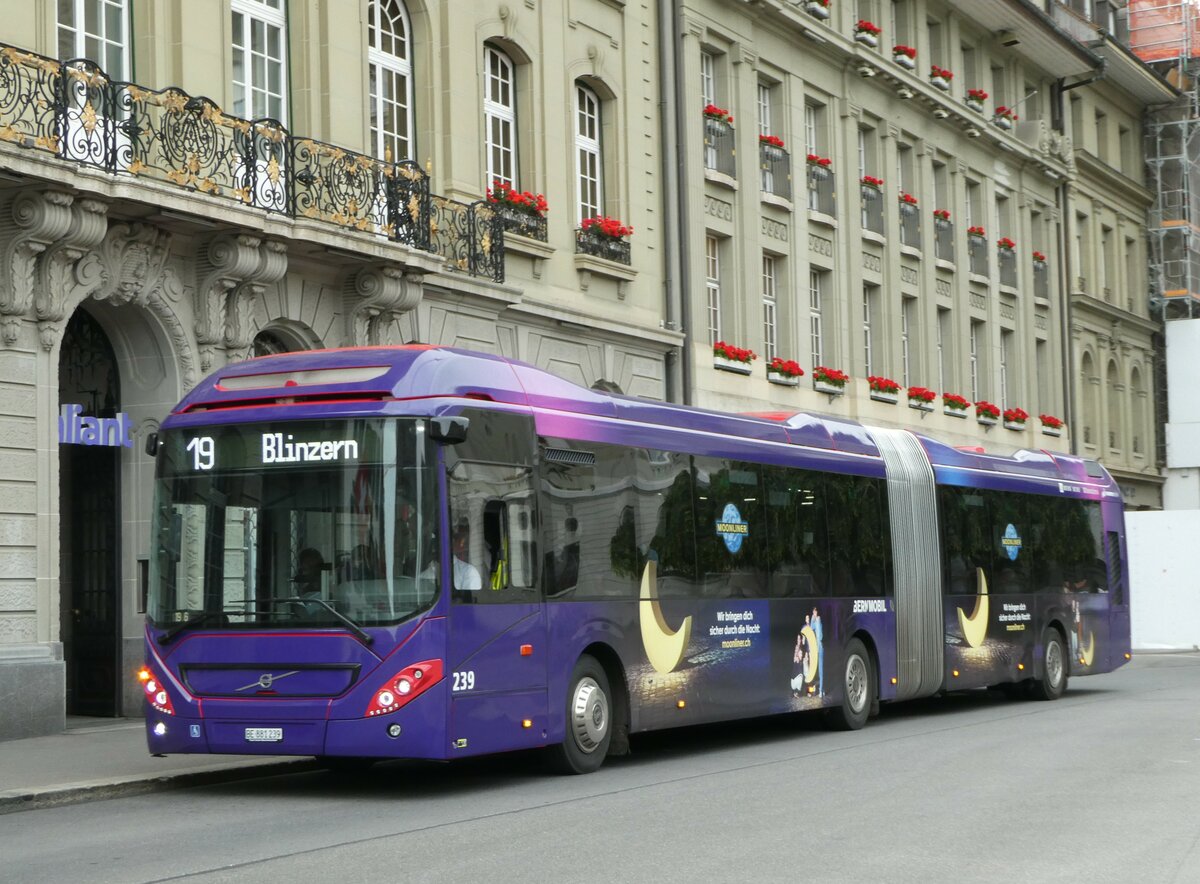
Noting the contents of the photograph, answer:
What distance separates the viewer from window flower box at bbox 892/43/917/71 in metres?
38.8

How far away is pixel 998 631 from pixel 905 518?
9.19 feet

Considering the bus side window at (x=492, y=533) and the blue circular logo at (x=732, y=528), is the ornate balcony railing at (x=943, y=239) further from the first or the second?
the bus side window at (x=492, y=533)

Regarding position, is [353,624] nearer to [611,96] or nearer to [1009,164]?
[611,96]

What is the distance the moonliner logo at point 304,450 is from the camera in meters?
12.8

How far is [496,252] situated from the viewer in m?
24.2

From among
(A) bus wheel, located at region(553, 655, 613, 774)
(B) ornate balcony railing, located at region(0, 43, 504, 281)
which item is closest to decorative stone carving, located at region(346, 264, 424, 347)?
(B) ornate balcony railing, located at region(0, 43, 504, 281)

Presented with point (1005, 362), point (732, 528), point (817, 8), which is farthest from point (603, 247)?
point (1005, 362)

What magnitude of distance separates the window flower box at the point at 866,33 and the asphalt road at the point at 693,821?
72.2ft

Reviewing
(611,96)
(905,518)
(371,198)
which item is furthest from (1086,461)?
(371,198)

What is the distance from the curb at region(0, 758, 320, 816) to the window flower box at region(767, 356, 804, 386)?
1873 cm

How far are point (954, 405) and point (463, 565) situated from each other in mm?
29316

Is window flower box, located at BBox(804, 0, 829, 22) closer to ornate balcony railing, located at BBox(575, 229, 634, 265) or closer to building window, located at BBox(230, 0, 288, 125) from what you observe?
ornate balcony railing, located at BBox(575, 229, 634, 265)

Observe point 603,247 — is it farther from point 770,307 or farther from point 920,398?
point 920,398

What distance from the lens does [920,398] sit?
38.9 meters
